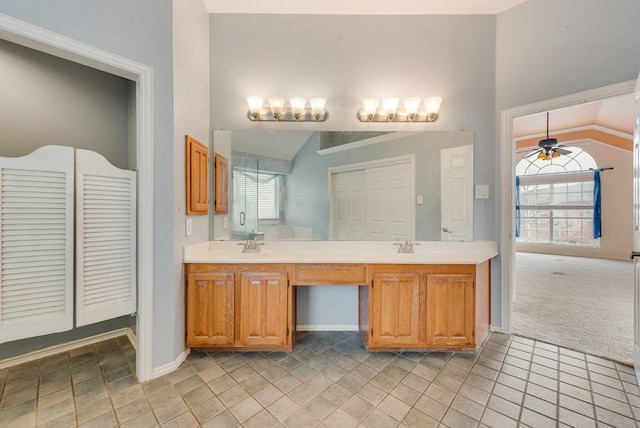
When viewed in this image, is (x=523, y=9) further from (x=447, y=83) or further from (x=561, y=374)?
(x=561, y=374)

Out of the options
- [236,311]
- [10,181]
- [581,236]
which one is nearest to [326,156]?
[236,311]

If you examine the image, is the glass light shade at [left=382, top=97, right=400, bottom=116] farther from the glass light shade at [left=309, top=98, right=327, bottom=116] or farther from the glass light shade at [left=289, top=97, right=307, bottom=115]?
the glass light shade at [left=289, top=97, right=307, bottom=115]

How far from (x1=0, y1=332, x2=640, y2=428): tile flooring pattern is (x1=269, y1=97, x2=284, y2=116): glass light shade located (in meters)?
2.16

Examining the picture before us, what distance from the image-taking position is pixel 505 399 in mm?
1592

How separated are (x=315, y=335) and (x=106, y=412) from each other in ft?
4.97

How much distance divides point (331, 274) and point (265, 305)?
581mm

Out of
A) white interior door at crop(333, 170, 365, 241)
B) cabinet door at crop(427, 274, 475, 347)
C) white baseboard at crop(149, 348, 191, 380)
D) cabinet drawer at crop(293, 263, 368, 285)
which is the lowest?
white baseboard at crop(149, 348, 191, 380)

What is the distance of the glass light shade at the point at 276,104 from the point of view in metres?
2.41

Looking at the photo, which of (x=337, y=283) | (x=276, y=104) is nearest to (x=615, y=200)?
(x=337, y=283)

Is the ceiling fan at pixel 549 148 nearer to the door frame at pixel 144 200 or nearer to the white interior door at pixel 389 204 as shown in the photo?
the white interior door at pixel 389 204

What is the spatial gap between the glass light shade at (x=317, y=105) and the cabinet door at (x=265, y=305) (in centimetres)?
154

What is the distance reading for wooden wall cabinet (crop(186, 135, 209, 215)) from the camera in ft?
6.70

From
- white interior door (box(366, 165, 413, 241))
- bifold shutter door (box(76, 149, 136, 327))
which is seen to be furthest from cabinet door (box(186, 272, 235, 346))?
white interior door (box(366, 165, 413, 241))

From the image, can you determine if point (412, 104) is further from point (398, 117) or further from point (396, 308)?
point (396, 308)
